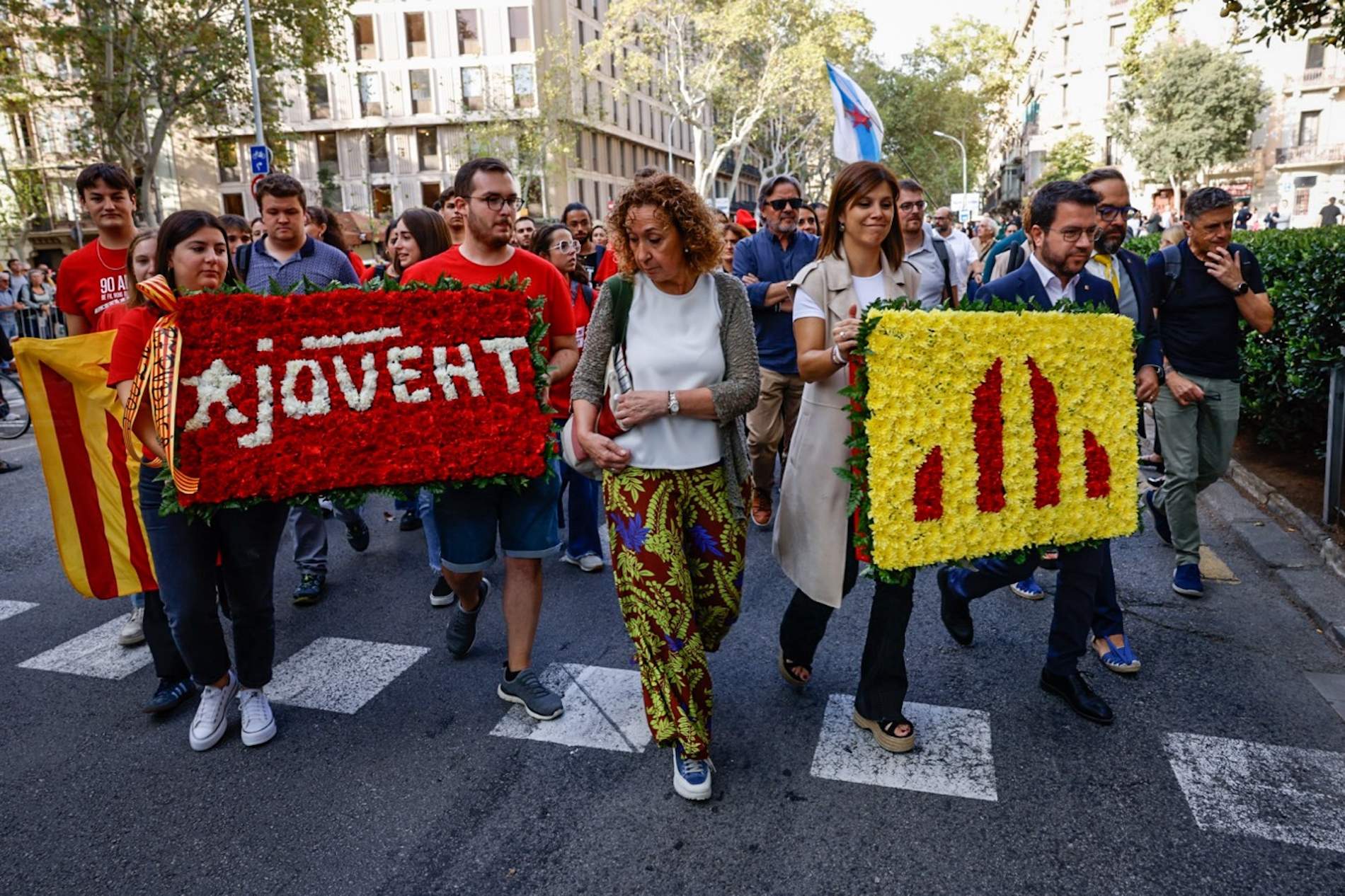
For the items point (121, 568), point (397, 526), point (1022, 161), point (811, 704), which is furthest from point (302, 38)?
point (1022, 161)

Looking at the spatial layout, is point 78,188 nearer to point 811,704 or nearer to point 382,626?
point 382,626

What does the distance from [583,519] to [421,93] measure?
48262 mm

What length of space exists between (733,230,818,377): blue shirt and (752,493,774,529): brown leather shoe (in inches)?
35.4

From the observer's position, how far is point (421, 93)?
157 feet

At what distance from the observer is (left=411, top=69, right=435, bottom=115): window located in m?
47.7

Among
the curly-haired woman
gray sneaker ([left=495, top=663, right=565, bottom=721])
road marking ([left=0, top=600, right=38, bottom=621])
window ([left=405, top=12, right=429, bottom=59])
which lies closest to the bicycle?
road marking ([left=0, top=600, right=38, bottom=621])

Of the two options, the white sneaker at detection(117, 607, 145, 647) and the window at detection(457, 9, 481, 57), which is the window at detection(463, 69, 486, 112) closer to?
the window at detection(457, 9, 481, 57)

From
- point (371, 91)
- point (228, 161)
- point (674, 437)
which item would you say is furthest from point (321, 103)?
point (674, 437)

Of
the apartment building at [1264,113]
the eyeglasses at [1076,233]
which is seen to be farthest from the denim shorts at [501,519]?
the apartment building at [1264,113]

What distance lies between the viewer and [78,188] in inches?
184

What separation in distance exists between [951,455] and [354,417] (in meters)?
2.20

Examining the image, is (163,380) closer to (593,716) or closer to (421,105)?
(593,716)

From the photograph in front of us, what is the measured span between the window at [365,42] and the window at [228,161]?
8123 millimetres

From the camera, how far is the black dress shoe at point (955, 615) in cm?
421
